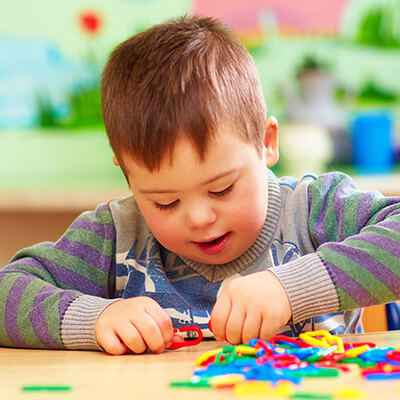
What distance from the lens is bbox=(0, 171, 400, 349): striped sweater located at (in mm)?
809

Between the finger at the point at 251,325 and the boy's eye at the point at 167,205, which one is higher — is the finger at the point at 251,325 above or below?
below

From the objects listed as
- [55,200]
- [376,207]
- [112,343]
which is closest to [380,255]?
[376,207]

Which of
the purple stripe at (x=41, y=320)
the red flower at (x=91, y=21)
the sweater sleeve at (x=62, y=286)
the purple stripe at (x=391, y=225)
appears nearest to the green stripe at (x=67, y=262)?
the sweater sleeve at (x=62, y=286)

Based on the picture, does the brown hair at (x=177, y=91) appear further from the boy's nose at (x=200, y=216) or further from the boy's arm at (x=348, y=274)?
the boy's arm at (x=348, y=274)

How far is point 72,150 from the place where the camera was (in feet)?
9.28

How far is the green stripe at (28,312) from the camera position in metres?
0.89

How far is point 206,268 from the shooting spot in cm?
103

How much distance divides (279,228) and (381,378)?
1.57 ft

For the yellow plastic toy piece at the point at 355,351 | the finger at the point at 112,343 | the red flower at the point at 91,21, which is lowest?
the finger at the point at 112,343

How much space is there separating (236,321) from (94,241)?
0.38 m

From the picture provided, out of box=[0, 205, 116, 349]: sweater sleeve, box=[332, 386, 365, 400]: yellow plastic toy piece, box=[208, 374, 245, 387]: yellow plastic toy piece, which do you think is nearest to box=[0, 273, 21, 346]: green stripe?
box=[0, 205, 116, 349]: sweater sleeve

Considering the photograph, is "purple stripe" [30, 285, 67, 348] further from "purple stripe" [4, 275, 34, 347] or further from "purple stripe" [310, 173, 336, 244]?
"purple stripe" [310, 173, 336, 244]

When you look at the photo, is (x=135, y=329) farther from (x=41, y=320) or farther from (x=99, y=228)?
(x=99, y=228)

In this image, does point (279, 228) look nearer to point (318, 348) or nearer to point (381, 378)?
point (318, 348)
